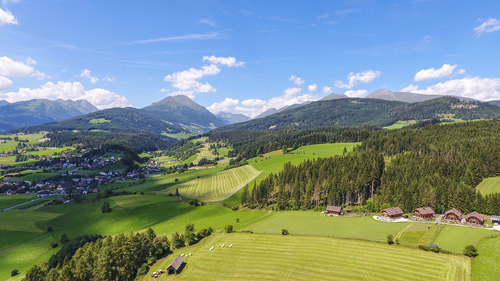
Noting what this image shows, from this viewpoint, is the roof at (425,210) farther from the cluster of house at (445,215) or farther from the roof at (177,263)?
the roof at (177,263)

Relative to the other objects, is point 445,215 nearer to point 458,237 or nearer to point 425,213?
point 425,213

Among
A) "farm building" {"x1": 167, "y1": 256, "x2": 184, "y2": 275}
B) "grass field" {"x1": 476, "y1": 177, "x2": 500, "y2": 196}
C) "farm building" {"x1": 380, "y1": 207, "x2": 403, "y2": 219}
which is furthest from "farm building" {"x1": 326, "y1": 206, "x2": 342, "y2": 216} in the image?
"farm building" {"x1": 167, "y1": 256, "x2": 184, "y2": 275}

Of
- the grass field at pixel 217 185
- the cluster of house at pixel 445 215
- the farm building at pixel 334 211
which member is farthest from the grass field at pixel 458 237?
the grass field at pixel 217 185

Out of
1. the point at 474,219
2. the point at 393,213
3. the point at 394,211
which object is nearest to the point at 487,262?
the point at 474,219

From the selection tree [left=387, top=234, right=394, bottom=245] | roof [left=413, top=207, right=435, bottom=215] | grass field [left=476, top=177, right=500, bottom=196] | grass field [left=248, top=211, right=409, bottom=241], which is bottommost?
grass field [left=248, top=211, right=409, bottom=241]

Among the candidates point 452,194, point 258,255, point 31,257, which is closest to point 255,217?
point 258,255

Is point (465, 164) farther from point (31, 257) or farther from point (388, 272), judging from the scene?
point (31, 257)

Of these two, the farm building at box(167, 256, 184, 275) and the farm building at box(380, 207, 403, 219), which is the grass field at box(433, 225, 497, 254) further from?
the farm building at box(167, 256, 184, 275)
